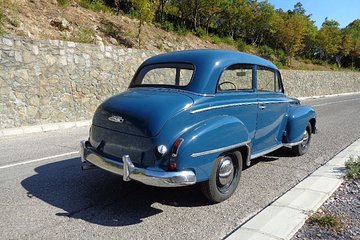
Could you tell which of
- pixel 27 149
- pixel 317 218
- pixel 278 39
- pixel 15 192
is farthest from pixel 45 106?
pixel 278 39

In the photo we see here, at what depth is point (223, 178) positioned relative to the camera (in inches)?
168

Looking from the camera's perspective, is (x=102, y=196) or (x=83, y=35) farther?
(x=83, y=35)

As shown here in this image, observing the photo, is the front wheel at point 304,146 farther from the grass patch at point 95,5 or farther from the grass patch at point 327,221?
the grass patch at point 95,5

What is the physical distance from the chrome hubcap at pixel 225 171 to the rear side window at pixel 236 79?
91 cm

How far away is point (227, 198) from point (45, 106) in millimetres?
7399

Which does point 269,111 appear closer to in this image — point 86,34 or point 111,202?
point 111,202

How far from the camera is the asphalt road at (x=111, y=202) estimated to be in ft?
11.4

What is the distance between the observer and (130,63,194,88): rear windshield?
4605mm

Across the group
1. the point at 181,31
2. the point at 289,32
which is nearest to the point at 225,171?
the point at 181,31

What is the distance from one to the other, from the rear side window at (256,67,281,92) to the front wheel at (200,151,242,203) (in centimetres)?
142

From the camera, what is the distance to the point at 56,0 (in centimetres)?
1684

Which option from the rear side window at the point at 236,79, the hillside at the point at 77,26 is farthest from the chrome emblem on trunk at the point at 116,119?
the hillside at the point at 77,26

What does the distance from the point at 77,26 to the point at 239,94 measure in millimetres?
13321

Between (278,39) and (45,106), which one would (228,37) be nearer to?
(278,39)
